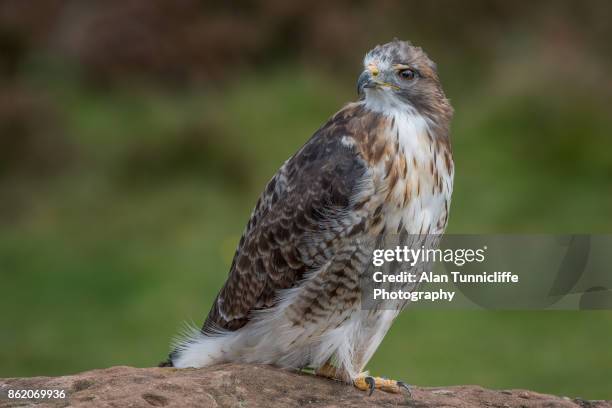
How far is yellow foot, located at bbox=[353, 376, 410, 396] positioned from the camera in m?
4.78

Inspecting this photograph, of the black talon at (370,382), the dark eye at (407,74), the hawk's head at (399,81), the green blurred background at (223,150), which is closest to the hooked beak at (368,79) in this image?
the hawk's head at (399,81)

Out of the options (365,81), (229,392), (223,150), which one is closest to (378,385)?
(229,392)

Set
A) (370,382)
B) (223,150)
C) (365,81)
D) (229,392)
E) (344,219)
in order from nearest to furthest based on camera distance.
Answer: (229,392) < (344,219) < (365,81) < (370,382) < (223,150)

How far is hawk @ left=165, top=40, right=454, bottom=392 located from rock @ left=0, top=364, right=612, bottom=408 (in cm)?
14

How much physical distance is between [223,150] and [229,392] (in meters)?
7.65

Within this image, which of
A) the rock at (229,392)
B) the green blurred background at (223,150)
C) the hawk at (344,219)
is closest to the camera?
the rock at (229,392)

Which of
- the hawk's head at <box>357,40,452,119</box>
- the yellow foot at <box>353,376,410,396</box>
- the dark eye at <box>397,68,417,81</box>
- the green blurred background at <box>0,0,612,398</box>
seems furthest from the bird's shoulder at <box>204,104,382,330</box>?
the green blurred background at <box>0,0,612,398</box>

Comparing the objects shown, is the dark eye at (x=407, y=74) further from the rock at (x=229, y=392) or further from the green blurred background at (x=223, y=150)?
the green blurred background at (x=223, y=150)

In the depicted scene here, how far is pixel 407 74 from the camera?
4.80 m

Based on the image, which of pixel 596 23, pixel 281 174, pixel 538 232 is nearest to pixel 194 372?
pixel 281 174

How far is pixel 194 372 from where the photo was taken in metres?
4.66

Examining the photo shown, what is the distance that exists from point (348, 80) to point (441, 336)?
15.7 ft

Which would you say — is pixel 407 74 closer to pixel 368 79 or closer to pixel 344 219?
pixel 368 79

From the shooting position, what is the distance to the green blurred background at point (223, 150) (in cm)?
931
